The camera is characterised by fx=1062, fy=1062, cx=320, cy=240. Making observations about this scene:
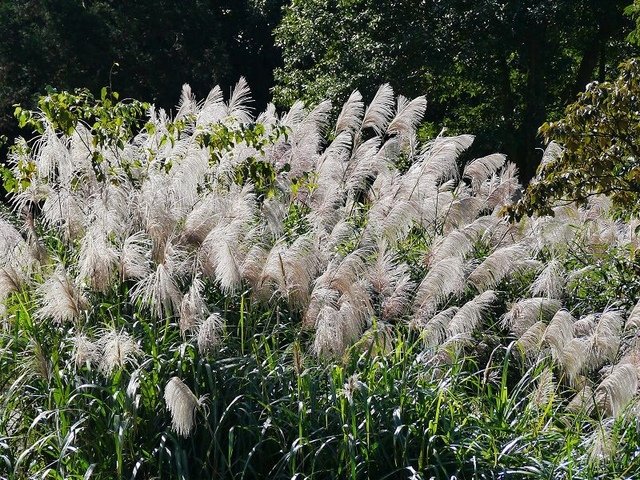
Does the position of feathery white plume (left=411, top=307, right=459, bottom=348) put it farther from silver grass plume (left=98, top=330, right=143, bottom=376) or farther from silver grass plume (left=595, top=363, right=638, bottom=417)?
silver grass plume (left=98, top=330, right=143, bottom=376)

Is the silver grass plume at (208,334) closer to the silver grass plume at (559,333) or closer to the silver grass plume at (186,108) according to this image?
the silver grass plume at (559,333)

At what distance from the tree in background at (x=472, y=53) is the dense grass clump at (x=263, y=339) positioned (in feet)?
38.1

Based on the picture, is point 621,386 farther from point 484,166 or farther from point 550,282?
point 484,166

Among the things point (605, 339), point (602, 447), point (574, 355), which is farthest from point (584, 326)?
point (602, 447)

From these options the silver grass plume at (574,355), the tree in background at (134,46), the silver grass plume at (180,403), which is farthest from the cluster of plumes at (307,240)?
the tree in background at (134,46)

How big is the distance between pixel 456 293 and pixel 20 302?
277 centimetres

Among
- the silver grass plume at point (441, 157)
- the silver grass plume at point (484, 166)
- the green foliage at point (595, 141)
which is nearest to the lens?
the green foliage at point (595, 141)

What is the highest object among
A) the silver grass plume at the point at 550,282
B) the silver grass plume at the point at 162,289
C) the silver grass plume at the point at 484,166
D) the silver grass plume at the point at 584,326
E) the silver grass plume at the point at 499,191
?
the silver grass plume at the point at 484,166

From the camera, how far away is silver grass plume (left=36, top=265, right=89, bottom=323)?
5.85m

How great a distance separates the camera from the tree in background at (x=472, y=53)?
1933 centimetres

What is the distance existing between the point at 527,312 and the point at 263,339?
1748 millimetres

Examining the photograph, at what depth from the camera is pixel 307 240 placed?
6.56 m

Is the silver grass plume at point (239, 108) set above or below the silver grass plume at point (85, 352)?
above

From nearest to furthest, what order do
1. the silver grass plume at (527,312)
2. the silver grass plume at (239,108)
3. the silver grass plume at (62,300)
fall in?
the silver grass plume at (62,300)
the silver grass plume at (527,312)
the silver grass plume at (239,108)
